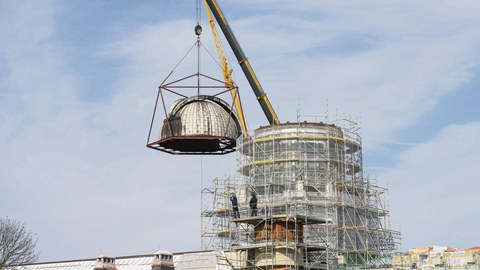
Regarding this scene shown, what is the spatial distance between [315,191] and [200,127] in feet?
49.5

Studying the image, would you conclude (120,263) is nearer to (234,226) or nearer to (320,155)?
(234,226)

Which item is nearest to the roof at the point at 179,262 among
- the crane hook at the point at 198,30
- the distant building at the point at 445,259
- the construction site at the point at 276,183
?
the construction site at the point at 276,183

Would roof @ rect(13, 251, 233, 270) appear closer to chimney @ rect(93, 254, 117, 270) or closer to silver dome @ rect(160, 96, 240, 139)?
chimney @ rect(93, 254, 117, 270)

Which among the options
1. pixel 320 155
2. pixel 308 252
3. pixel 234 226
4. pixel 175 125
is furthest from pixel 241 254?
pixel 175 125

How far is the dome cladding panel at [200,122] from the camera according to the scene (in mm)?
85375

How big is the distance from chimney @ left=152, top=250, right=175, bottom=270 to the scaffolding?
6067mm

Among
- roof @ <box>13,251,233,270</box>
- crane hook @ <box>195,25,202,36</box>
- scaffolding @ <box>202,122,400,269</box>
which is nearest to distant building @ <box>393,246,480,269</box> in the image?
scaffolding @ <box>202,122,400,269</box>

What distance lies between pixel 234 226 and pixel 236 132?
16.0 m

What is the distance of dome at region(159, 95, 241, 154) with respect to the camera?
85125 millimetres

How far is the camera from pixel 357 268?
247 ft

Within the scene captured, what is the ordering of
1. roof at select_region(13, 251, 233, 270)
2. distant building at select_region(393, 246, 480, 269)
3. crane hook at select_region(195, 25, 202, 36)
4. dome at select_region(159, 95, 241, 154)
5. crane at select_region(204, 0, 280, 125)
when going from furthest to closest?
distant building at select_region(393, 246, 480, 269) < crane at select_region(204, 0, 280, 125) < crane hook at select_region(195, 25, 202, 36) < dome at select_region(159, 95, 241, 154) < roof at select_region(13, 251, 233, 270)

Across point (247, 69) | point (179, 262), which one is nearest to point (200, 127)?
point (247, 69)

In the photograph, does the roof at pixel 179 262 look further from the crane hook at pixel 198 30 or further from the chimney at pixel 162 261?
→ the crane hook at pixel 198 30

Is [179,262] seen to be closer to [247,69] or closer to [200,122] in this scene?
[200,122]
